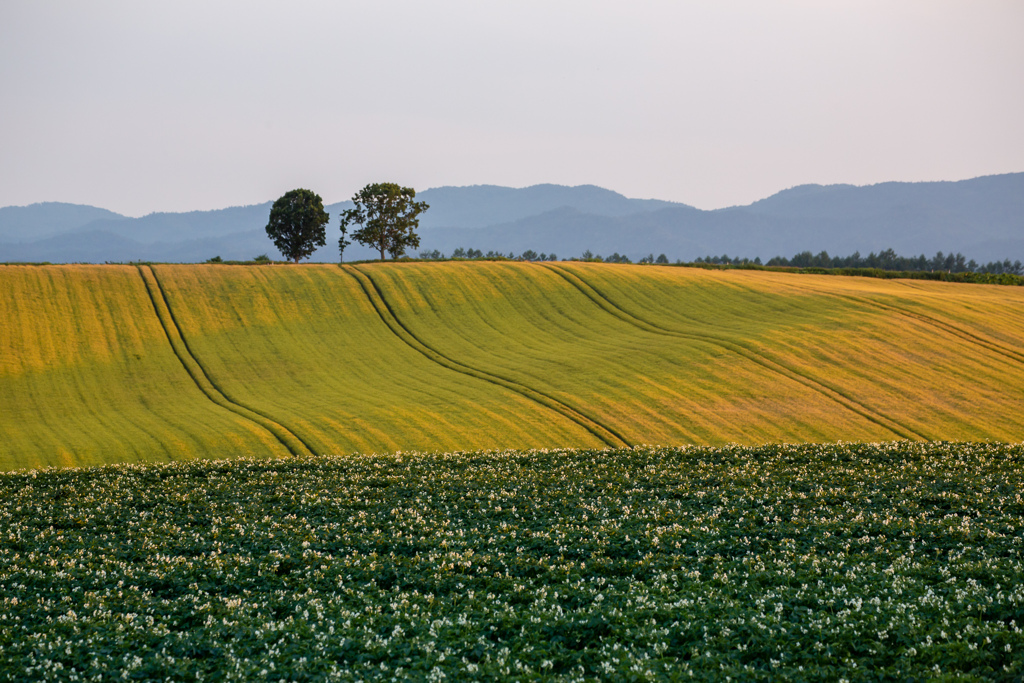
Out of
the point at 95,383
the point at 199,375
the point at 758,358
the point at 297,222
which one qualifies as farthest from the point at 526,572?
the point at 297,222

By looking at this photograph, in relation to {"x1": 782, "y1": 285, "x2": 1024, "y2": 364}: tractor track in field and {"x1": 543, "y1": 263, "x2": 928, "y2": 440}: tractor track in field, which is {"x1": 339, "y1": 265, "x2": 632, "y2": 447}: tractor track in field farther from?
{"x1": 782, "y1": 285, "x2": 1024, "y2": 364}: tractor track in field

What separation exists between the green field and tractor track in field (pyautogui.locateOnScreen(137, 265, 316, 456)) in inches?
9.2

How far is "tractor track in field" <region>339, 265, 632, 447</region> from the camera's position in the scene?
40625mm

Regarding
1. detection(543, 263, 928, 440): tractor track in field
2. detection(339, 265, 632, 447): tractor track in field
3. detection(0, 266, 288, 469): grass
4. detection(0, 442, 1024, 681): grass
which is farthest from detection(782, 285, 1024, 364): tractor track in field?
detection(0, 266, 288, 469): grass

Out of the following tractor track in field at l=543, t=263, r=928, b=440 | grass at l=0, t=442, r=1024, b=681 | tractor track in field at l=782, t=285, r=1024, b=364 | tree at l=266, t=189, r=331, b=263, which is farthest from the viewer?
tree at l=266, t=189, r=331, b=263

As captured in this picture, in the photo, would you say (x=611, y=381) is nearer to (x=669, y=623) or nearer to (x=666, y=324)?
(x=666, y=324)

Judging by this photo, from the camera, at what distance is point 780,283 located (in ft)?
261

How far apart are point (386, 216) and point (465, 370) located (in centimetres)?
6819

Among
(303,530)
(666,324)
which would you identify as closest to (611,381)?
(666,324)

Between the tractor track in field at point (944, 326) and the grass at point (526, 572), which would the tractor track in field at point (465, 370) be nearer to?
the grass at point (526, 572)

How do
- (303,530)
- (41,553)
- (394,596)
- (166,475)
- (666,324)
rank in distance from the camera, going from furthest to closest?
(666,324) < (166,475) < (303,530) < (41,553) < (394,596)

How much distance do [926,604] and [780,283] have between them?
233ft

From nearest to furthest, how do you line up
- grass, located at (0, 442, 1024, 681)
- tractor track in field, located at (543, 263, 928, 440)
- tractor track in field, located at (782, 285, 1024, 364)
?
1. grass, located at (0, 442, 1024, 681)
2. tractor track in field, located at (543, 263, 928, 440)
3. tractor track in field, located at (782, 285, 1024, 364)

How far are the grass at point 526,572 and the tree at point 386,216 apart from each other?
92.7 meters
